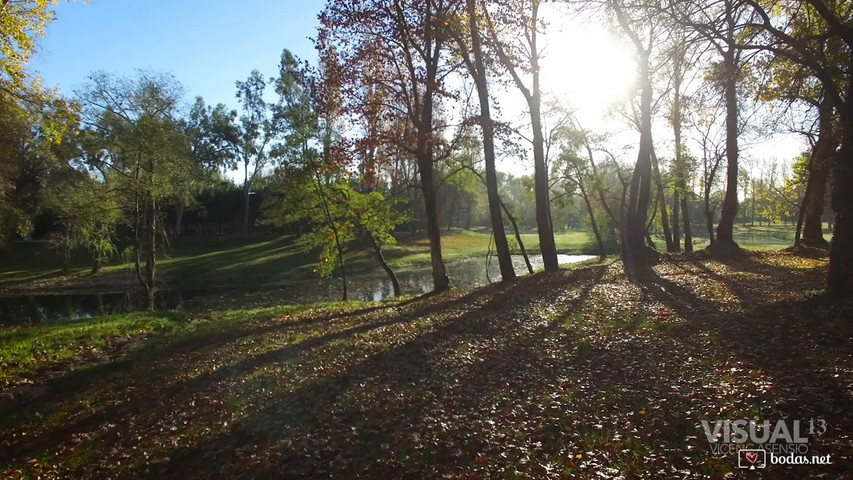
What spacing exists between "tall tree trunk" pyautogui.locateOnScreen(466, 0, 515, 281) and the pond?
34.9 feet

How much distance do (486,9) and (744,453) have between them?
1760 cm

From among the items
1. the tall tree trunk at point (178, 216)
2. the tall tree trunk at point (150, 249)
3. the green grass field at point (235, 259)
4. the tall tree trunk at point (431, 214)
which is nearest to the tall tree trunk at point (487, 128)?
the tall tree trunk at point (431, 214)

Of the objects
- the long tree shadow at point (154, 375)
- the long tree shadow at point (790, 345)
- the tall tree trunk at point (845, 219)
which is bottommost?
the long tree shadow at point (154, 375)

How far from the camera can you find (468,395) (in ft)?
25.2

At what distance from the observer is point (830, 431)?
518 centimetres

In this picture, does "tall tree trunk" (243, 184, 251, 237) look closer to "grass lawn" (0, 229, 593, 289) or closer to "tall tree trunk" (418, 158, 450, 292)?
"grass lawn" (0, 229, 593, 289)

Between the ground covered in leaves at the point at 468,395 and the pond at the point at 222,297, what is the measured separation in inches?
711

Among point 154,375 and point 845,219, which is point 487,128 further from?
point 154,375

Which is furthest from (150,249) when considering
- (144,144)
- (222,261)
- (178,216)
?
(178,216)

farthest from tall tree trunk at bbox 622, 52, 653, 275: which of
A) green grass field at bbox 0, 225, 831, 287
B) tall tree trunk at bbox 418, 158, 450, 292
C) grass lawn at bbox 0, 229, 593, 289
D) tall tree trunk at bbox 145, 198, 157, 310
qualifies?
grass lawn at bbox 0, 229, 593, 289

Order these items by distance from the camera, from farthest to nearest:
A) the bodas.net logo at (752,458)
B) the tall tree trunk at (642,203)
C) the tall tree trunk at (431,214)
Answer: the tall tree trunk at (431,214) < the tall tree trunk at (642,203) < the bodas.net logo at (752,458)

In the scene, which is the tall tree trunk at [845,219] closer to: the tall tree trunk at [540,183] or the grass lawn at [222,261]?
the tall tree trunk at [540,183]

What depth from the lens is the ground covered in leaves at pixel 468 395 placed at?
5789 mm

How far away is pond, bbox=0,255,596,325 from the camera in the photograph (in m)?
28.8
